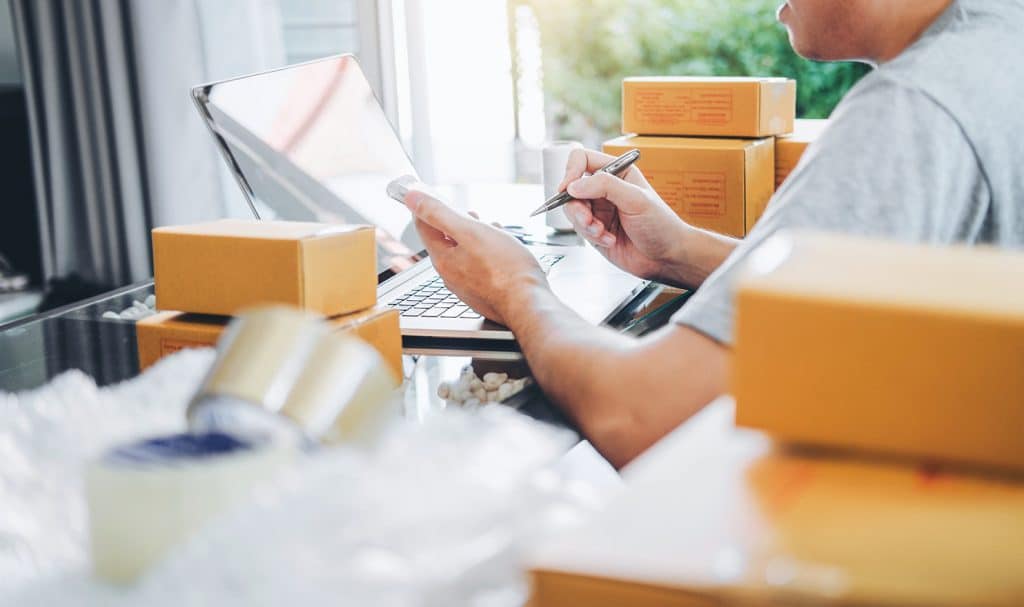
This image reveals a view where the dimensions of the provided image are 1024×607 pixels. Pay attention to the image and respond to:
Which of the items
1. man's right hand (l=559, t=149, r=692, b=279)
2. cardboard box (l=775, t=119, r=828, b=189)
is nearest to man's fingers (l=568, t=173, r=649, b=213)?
man's right hand (l=559, t=149, r=692, b=279)

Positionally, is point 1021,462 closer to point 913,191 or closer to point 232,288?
point 913,191

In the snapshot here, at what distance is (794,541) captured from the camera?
0.41 meters

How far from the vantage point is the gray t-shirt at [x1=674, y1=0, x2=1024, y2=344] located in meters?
0.85

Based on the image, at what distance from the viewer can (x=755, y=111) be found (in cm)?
163

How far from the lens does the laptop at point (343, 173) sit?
1.21 meters

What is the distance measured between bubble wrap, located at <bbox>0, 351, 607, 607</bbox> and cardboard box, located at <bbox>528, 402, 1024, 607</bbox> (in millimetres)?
23

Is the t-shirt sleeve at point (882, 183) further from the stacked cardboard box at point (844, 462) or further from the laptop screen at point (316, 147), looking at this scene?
the laptop screen at point (316, 147)

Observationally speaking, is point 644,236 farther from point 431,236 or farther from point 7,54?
point 7,54

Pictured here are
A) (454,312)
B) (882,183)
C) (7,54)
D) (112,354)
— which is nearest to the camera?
(882,183)

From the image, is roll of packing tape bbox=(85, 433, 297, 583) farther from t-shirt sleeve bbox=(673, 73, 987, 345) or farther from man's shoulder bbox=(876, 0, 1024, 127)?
man's shoulder bbox=(876, 0, 1024, 127)

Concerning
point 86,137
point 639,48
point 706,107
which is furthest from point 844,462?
point 639,48

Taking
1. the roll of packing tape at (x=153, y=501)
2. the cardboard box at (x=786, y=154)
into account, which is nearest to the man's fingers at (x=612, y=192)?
the cardboard box at (x=786, y=154)

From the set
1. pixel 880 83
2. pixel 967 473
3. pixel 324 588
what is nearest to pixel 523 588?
pixel 324 588

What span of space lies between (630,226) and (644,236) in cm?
2
